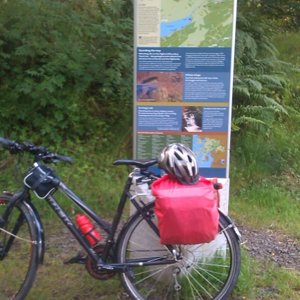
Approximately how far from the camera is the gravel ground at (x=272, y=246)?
5.19 m

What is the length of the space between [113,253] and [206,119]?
1.23 meters

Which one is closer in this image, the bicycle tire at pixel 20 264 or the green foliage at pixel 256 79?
the bicycle tire at pixel 20 264

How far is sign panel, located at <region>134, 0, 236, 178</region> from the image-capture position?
4.25 metres

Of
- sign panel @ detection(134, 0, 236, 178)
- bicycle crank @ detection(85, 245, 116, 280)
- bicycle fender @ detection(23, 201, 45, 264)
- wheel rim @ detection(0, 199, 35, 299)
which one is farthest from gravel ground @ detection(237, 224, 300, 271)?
bicycle fender @ detection(23, 201, 45, 264)

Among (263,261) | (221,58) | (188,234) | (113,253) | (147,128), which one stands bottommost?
(263,261)

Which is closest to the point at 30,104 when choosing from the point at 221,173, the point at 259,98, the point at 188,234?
the point at 259,98

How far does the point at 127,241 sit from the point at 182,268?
44 centimetres

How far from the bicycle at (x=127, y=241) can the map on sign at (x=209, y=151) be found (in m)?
0.56

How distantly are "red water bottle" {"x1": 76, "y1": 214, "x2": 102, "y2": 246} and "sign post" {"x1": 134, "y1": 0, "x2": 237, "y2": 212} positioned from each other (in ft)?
2.33

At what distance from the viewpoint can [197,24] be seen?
4.27 meters

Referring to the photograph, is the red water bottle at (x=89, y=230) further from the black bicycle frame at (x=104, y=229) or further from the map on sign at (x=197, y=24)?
the map on sign at (x=197, y=24)

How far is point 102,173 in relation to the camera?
692cm

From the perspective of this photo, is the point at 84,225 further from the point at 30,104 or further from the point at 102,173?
the point at 30,104

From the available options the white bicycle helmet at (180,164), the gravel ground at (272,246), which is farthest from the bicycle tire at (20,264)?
the gravel ground at (272,246)
